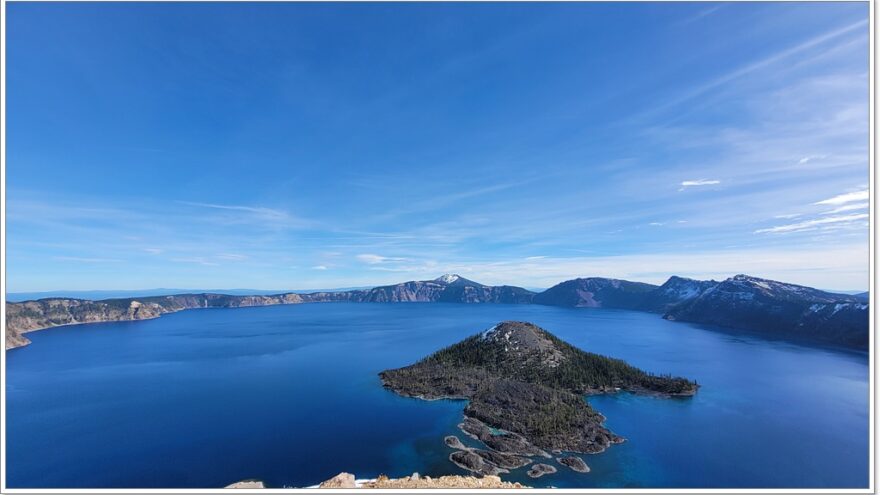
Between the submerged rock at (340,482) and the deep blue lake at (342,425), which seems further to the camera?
the deep blue lake at (342,425)

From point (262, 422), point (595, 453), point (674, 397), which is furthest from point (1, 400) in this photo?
point (674, 397)

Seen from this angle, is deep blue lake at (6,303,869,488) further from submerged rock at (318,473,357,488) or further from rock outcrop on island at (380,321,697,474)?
submerged rock at (318,473,357,488)

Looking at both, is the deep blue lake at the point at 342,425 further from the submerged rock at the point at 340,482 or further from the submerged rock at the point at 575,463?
the submerged rock at the point at 340,482

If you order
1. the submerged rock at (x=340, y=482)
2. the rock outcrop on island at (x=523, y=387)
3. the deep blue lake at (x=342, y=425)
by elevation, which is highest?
the submerged rock at (x=340, y=482)

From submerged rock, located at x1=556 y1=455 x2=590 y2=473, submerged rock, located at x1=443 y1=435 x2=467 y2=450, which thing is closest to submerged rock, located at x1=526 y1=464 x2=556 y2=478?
submerged rock, located at x1=556 y1=455 x2=590 y2=473

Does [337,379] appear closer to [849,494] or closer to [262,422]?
[262,422]

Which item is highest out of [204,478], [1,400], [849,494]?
[1,400]

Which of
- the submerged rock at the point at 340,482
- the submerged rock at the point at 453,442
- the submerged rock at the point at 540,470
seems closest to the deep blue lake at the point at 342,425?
the submerged rock at the point at 540,470
